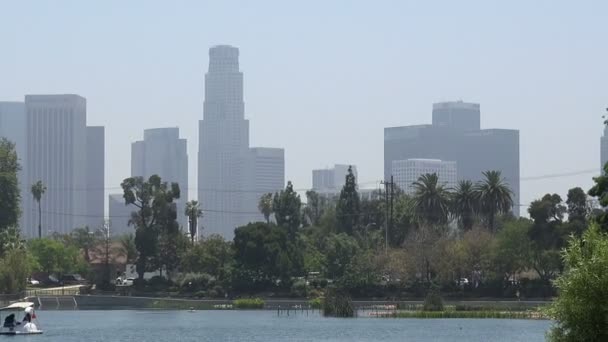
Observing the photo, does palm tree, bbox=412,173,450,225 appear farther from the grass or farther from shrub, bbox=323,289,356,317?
the grass

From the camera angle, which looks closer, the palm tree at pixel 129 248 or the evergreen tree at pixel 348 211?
the evergreen tree at pixel 348 211

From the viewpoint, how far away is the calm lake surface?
249 feet

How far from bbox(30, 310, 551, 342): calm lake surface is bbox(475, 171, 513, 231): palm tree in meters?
35.0

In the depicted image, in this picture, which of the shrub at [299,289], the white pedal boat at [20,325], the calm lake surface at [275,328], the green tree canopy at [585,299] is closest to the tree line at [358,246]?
the shrub at [299,289]

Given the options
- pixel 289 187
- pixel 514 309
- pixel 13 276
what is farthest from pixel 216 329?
pixel 289 187

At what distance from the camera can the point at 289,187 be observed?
150 m

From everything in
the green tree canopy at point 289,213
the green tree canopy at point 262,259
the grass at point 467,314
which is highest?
the green tree canopy at point 289,213

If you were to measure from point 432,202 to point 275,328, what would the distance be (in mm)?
56150

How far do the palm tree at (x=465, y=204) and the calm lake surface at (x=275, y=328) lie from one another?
35625mm

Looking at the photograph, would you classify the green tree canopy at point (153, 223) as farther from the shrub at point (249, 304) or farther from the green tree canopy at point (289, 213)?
the shrub at point (249, 304)

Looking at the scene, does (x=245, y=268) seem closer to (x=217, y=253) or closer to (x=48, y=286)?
(x=217, y=253)

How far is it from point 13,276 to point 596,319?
296 feet

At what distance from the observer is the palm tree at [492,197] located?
135 m

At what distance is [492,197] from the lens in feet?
445
